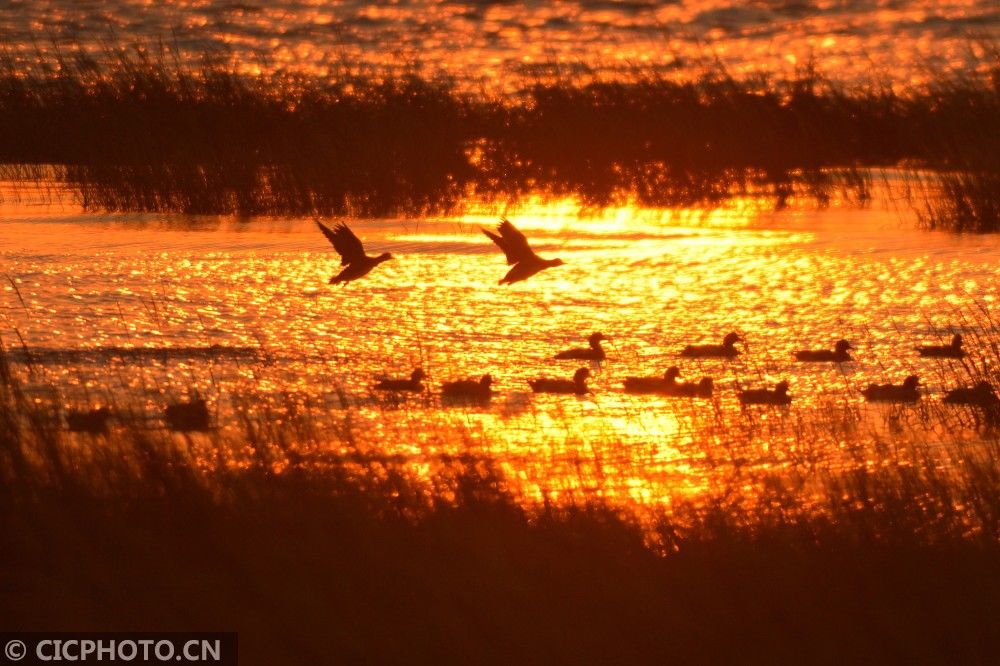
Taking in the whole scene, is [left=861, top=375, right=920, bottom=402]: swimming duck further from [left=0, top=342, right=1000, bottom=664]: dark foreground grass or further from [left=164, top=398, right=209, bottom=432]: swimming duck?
[left=164, top=398, right=209, bottom=432]: swimming duck

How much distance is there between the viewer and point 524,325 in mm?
10000

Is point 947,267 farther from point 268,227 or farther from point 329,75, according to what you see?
point 329,75

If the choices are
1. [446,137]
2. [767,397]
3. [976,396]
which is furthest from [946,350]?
[446,137]

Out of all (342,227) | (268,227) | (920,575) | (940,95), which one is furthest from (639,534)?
(940,95)

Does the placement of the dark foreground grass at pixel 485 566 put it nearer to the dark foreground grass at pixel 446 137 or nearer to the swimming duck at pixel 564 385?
the swimming duck at pixel 564 385

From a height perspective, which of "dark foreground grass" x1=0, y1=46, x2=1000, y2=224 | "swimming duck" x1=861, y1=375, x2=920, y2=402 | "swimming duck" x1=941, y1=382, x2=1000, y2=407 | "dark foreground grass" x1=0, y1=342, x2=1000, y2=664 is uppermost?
"dark foreground grass" x1=0, y1=46, x2=1000, y2=224

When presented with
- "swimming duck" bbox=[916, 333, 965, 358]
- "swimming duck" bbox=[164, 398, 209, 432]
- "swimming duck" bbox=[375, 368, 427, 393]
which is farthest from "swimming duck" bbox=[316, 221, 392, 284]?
"swimming duck" bbox=[916, 333, 965, 358]

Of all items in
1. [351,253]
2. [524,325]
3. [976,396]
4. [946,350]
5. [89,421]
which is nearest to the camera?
[89,421]

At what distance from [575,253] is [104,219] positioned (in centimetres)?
475

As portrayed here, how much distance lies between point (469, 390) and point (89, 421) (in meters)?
1.93

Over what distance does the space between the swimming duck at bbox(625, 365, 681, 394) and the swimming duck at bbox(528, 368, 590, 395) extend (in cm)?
22

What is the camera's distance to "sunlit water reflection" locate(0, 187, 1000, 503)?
7363 millimetres

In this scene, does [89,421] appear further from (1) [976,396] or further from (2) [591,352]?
(1) [976,396]

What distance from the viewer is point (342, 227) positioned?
8031 millimetres
